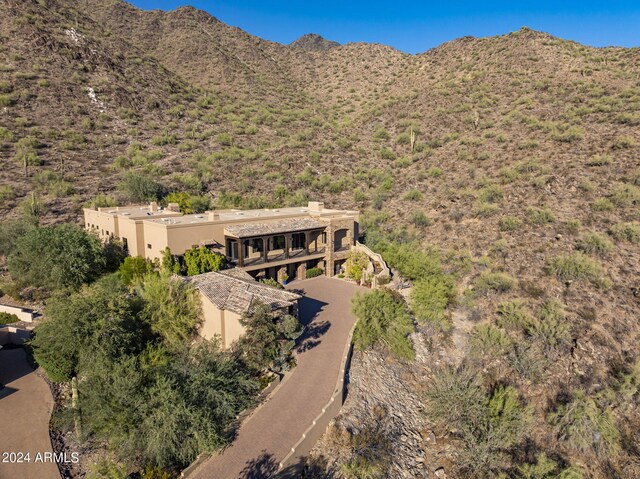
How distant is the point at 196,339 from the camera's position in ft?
72.9

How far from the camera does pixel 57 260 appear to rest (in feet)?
90.8

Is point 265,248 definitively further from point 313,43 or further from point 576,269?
point 313,43

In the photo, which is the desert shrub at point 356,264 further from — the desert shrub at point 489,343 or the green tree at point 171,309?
the green tree at point 171,309

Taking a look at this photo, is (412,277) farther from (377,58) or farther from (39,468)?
(377,58)

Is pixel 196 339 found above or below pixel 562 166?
below

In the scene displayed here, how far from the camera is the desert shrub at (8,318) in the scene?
25744 millimetres

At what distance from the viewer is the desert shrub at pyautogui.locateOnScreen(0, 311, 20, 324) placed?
84.5 feet

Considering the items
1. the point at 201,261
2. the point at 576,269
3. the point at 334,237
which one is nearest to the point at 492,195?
the point at 576,269

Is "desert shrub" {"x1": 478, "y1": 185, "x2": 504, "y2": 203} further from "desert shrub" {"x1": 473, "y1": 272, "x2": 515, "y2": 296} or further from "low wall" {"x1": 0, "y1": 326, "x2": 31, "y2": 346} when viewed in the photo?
"low wall" {"x1": 0, "y1": 326, "x2": 31, "y2": 346}

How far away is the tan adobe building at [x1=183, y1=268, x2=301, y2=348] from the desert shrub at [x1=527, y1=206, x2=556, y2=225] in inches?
1054

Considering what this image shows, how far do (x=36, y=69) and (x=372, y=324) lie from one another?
69.1 m

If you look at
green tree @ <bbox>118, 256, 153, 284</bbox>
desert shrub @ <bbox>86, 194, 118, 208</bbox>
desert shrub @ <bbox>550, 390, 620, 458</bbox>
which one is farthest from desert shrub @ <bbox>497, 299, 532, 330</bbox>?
desert shrub @ <bbox>86, 194, 118, 208</bbox>

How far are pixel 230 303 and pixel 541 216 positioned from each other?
1213 inches

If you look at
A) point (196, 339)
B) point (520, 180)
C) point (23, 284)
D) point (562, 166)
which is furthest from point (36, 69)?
point (562, 166)
